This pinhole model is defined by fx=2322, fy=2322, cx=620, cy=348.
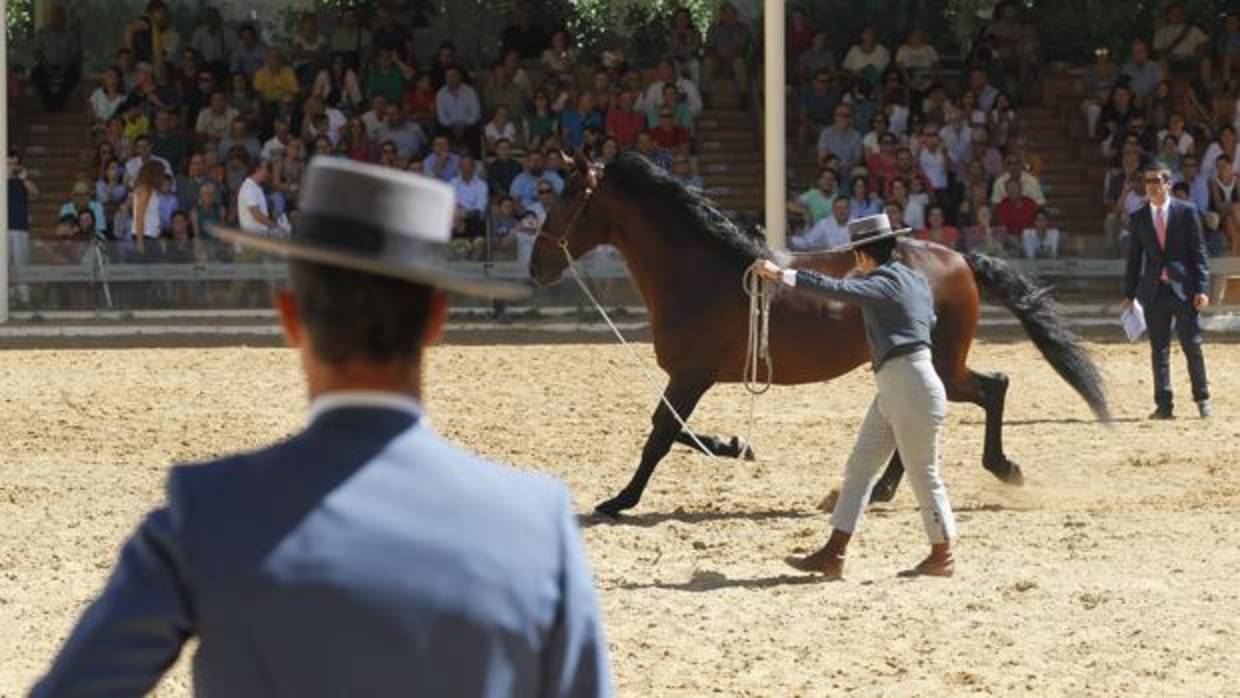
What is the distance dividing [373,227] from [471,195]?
795 inches

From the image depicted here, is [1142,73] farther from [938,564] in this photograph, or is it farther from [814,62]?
[938,564]

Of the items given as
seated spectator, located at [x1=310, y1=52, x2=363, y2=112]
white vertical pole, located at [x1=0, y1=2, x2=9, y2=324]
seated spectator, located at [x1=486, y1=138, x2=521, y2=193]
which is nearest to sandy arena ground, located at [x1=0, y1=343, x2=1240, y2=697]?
white vertical pole, located at [x1=0, y1=2, x2=9, y2=324]

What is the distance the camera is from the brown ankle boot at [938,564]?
383 inches

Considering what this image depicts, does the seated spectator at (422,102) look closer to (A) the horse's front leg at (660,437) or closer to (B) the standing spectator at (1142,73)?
(B) the standing spectator at (1142,73)

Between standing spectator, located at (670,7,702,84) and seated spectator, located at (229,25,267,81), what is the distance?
4871 millimetres

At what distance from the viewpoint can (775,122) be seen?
22.4 m

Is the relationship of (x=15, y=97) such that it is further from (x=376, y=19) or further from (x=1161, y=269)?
(x=1161, y=269)

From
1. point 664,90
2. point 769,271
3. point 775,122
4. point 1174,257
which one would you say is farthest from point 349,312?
point 664,90

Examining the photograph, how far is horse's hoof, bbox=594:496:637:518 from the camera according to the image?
11539mm

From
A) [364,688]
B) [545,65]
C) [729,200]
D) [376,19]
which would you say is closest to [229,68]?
[376,19]

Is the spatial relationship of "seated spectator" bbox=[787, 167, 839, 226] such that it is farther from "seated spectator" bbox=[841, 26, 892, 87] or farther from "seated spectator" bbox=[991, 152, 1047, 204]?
"seated spectator" bbox=[841, 26, 892, 87]

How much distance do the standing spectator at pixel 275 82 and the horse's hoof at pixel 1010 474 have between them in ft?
50.6

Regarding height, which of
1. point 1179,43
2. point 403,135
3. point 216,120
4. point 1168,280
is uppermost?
point 1179,43

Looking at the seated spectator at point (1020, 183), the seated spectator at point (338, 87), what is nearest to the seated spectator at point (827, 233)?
the seated spectator at point (1020, 183)
